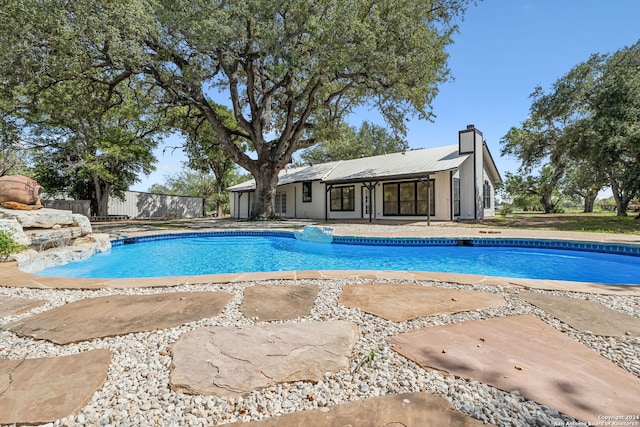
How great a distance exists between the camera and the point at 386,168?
1633 cm

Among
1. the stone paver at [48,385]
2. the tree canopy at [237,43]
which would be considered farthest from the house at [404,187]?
the stone paver at [48,385]

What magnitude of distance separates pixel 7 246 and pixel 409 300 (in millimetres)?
6112

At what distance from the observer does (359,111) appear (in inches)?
643

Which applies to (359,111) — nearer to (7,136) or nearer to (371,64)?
(371,64)

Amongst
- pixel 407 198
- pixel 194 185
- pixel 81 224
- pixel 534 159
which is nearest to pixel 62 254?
pixel 81 224

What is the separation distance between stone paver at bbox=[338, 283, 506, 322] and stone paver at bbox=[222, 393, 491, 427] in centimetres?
101

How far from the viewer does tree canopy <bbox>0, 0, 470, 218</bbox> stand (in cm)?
895

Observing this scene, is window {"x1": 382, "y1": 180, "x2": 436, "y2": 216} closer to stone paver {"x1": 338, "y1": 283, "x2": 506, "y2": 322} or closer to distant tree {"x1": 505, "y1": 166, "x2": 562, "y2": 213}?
stone paver {"x1": 338, "y1": 283, "x2": 506, "y2": 322}

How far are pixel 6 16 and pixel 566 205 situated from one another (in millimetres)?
52468

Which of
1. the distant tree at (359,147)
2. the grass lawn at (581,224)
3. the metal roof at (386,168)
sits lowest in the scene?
the grass lawn at (581,224)

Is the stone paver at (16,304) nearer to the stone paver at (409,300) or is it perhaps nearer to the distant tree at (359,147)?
the stone paver at (409,300)

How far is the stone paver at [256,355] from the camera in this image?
154 centimetres

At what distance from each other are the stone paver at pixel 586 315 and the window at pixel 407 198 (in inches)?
489

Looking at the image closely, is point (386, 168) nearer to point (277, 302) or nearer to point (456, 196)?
point (456, 196)
